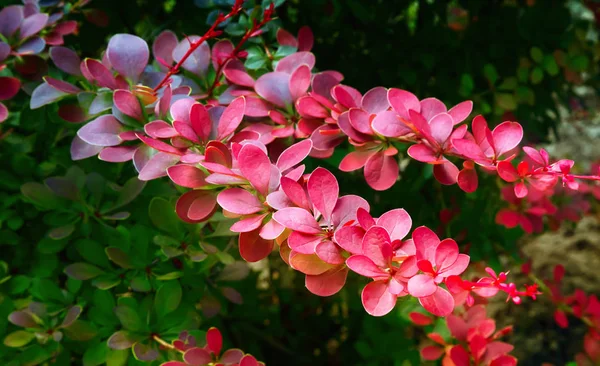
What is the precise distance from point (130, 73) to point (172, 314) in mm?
340

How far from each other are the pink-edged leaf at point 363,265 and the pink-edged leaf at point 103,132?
350 mm

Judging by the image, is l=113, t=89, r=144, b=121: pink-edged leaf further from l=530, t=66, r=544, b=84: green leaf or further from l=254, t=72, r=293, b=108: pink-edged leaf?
l=530, t=66, r=544, b=84: green leaf

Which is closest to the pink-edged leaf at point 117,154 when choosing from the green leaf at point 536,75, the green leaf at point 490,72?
the green leaf at point 490,72

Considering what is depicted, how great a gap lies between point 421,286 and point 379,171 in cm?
20

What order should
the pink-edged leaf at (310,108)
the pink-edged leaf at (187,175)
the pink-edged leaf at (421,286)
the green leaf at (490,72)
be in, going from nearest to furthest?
1. the pink-edged leaf at (421,286)
2. the pink-edged leaf at (187,175)
3. the pink-edged leaf at (310,108)
4. the green leaf at (490,72)

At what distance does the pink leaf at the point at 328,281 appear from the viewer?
2.01 ft

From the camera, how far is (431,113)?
28.9 inches

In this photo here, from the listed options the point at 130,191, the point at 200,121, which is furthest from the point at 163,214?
the point at 200,121

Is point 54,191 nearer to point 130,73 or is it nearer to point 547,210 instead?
point 130,73

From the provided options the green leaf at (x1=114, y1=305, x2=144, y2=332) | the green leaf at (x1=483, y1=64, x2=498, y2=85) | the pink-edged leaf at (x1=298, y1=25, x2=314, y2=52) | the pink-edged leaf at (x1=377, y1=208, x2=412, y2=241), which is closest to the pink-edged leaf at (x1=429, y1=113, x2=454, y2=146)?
the pink-edged leaf at (x1=377, y1=208, x2=412, y2=241)

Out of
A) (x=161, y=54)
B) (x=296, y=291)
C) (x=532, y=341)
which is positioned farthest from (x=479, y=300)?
(x=532, y=341)

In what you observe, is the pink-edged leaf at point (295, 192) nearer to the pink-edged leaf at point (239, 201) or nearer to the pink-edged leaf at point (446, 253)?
the pink-edged leaf at point (239, 201)

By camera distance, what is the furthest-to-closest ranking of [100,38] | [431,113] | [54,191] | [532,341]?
[532,341], [100,38], [54,191], [431,113]

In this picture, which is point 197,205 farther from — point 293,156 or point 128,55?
point 128,55
